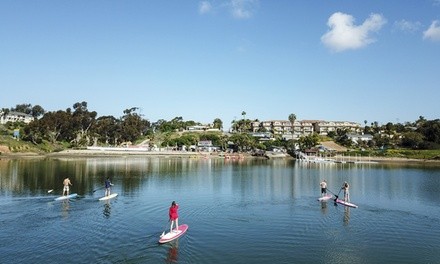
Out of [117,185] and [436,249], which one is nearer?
[436,249]

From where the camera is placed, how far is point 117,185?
164ft

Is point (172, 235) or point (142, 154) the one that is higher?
point (142, 154)

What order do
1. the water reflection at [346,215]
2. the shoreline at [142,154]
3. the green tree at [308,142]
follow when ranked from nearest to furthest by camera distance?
the water reflection at [346,215] → the shoreline at [142,154] → the green tree at [308,142]

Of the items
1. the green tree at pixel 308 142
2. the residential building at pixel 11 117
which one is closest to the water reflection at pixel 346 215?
the green tree at pixel 308 142

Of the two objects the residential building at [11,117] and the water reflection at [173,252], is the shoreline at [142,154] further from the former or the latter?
the water reflection at [173,252]

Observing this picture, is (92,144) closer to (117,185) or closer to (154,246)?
(117,185)

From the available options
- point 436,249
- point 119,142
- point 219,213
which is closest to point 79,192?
point 219,213

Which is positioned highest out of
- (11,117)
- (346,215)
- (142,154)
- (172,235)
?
(11,117)

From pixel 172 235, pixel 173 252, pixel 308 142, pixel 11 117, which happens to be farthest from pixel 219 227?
pixel 11 117

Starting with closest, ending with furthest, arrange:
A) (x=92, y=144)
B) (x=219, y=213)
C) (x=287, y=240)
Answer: (x=287, y=240) < (x=219, y=213) < (x=92, y=144)

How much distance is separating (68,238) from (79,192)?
20.6 metres

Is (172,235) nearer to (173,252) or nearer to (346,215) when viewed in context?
(173,252)

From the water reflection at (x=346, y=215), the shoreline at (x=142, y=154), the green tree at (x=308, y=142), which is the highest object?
the green tree at (x=308, y=142)

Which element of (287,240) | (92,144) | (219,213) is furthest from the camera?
(92,144)
